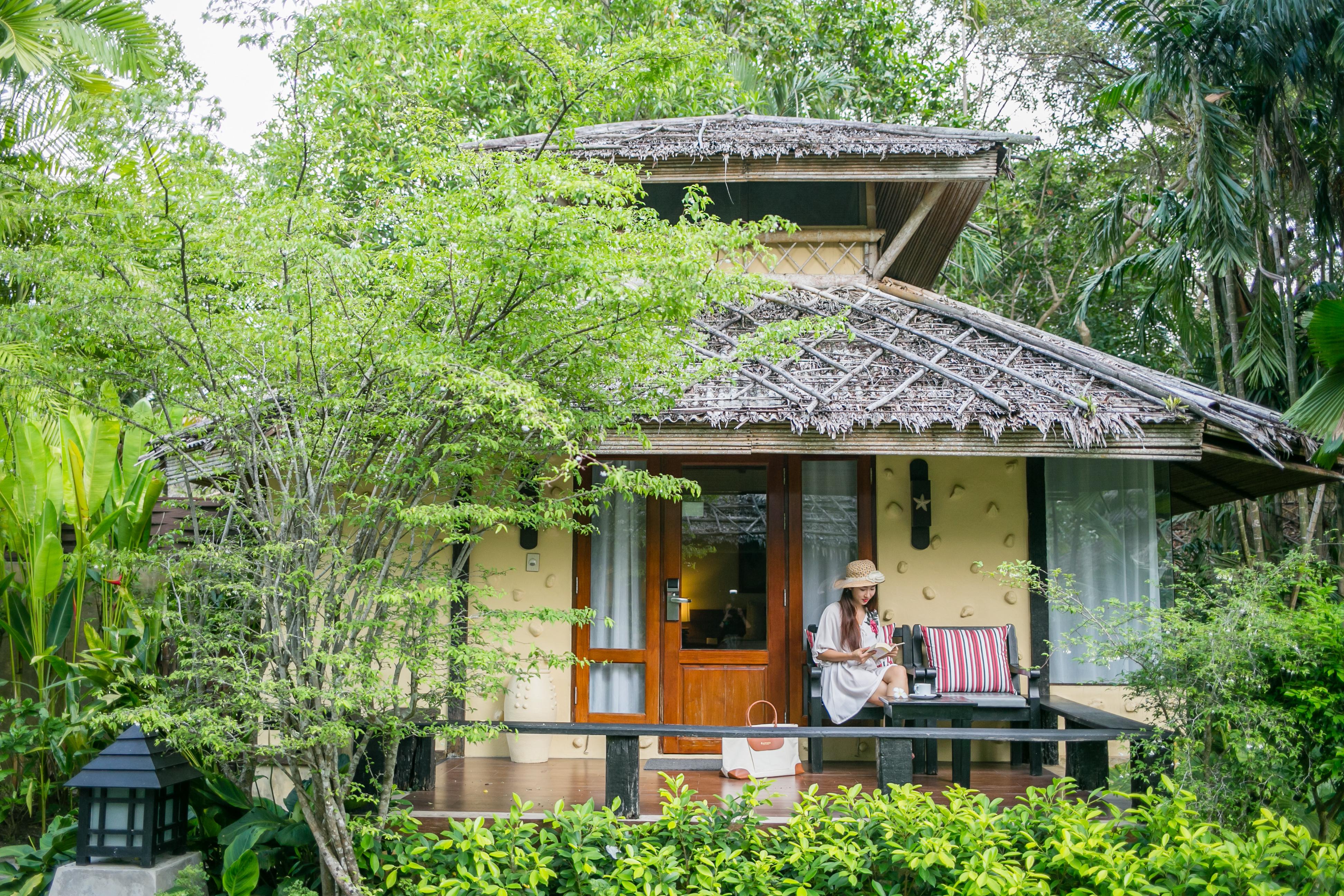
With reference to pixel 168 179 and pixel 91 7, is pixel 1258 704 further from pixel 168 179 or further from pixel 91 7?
pixel 91 7

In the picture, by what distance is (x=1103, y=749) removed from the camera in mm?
5254

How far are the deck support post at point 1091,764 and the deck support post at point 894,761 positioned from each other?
0.91 metres

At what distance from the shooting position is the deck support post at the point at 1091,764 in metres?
5.23

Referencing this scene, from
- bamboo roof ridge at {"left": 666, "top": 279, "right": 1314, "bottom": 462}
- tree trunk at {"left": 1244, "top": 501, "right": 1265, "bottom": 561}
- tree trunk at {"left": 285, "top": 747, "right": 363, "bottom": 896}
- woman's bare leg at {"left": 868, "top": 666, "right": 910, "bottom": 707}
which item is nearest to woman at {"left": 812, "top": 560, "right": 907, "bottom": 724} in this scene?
woman's bare leg at {"left": 868, "top": 666, "right": 910, "bottom": 707}

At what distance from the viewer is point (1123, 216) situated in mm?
12227

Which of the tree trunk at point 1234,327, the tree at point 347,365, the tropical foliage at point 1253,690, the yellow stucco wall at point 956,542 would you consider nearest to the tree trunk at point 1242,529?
the tree trunk at point 1234,327

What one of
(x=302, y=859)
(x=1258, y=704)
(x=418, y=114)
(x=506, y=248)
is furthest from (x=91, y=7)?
(x=1258, y=704)

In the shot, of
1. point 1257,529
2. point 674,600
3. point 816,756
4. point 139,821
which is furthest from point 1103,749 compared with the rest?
point 1257,529

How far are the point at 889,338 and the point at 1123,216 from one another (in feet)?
23.8

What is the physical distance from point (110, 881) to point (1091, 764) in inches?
196

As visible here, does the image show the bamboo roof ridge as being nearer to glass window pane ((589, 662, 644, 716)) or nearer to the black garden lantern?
glass window pane ((589, 662, 644, 716))

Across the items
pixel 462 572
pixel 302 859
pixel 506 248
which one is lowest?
pixel 302 859

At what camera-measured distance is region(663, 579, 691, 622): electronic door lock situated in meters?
6.91

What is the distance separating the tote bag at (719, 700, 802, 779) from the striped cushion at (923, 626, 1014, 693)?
1.28m
